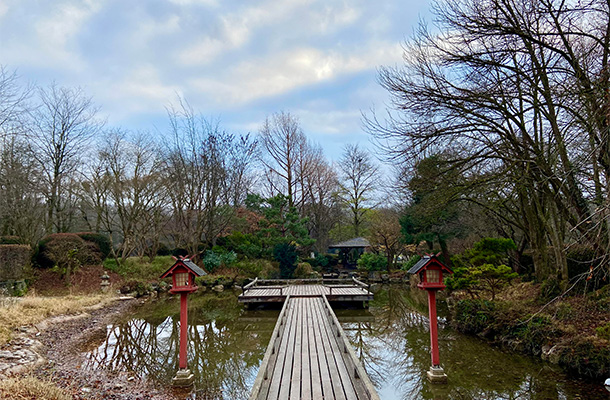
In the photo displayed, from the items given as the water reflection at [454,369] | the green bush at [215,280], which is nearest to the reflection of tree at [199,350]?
the water reflection at [454,369]

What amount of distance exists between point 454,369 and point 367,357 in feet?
6.33

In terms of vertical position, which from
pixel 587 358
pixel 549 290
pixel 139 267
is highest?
pixel 139 267

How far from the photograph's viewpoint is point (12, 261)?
13375mm

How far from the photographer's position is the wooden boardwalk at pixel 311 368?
4648 millimetres

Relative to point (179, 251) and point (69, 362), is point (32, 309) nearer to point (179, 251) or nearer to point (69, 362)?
point (69, 362)

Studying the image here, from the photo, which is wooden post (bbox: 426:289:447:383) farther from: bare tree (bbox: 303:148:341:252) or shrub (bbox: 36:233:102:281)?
bare tree (bbox: 303:148:341:252)

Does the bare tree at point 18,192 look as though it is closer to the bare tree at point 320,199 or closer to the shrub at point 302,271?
the shrub at point 302,271

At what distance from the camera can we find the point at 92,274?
1678 cm

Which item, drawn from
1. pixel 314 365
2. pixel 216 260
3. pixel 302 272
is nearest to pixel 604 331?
pixel 314 365

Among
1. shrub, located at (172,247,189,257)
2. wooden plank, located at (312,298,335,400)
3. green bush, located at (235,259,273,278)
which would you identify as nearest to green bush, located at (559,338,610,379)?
wooden plank, located at (312,298,335,400)

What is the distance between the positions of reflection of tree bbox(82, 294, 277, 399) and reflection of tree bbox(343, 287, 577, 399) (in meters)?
2.53

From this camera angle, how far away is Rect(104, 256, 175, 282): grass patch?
17.8 metres

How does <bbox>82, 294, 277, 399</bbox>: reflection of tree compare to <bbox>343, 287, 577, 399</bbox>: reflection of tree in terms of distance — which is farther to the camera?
<bbox>82, 294, 277, 399</bbox>: reflection of tree

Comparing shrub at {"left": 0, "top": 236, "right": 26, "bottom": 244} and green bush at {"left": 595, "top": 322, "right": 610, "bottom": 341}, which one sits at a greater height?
shrub at {"left": 0, "top": 236, "right": 26, "bottom": 244}
